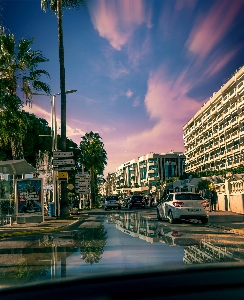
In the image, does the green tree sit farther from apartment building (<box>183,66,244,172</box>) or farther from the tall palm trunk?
the tall palm trunk

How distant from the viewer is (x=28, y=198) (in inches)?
791

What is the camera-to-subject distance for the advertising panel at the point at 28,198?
20.0 metres

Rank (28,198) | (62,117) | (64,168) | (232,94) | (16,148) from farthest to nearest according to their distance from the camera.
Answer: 1. (232,94)
2. (62,117)
3. (16,148)
4. (64,168)
5. (28,198)

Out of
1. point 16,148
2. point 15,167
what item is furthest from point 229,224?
point 16,148

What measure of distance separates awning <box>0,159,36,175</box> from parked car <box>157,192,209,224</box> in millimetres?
7422

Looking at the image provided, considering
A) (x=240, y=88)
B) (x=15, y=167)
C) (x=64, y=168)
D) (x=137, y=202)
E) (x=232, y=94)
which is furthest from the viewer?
(x=232, y=94)

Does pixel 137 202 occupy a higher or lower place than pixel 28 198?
lower

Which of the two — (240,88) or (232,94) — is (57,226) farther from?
(232,94)

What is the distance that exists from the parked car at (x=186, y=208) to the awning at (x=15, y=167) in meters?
7.42

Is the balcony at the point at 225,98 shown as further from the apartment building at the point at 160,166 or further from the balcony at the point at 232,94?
the apartment building at the point at 160,166

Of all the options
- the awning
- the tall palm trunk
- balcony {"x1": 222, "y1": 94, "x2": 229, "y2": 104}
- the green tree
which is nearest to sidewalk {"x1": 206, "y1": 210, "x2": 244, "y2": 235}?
the tall palm trunk

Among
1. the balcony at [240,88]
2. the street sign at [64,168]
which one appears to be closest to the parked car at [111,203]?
the street sign at [64,168]

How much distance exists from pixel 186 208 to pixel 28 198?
807 centimetres

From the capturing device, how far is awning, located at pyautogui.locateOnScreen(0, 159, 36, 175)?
1758 centimetres
